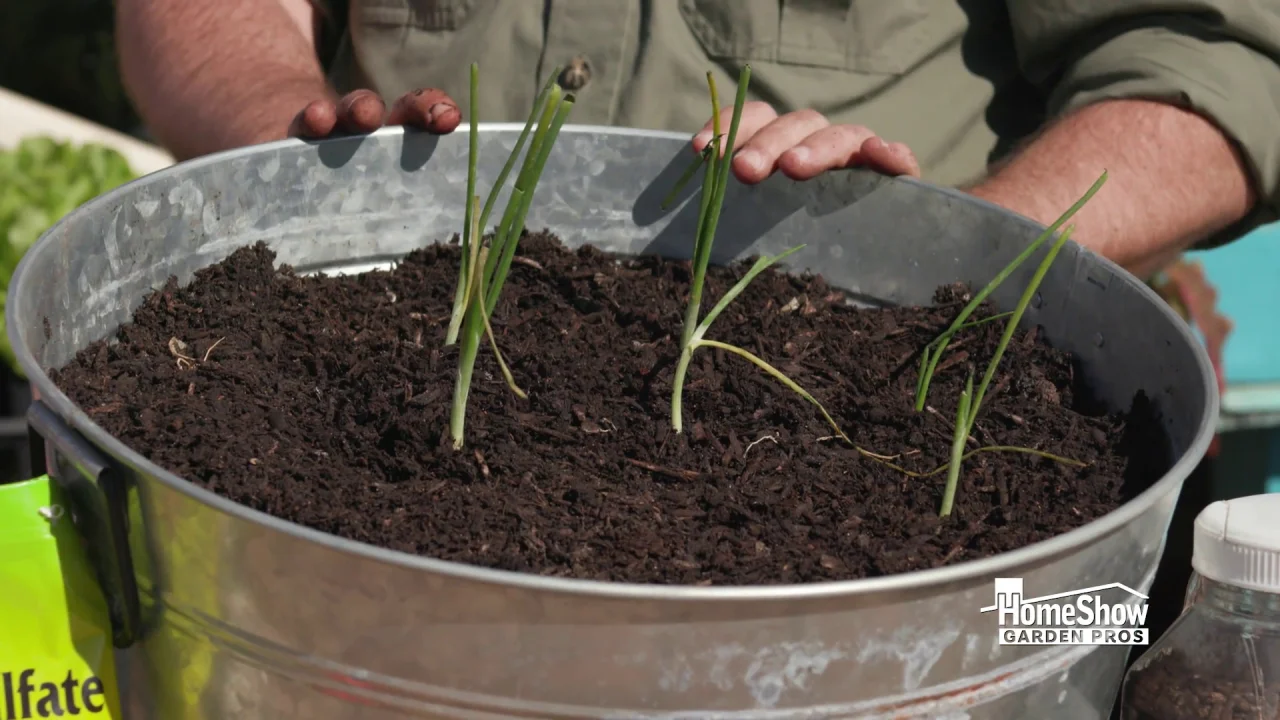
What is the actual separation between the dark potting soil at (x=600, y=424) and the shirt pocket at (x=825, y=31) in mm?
474

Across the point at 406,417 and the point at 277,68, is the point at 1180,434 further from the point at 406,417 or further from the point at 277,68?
the point at 277,68

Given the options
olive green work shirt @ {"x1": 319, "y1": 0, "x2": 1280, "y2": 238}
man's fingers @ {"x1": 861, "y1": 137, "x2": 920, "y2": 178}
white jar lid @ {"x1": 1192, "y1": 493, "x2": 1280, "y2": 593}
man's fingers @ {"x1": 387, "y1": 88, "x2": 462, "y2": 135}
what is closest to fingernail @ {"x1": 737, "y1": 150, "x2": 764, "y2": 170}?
man's fingers @ {"x1": 861, "y1": 137, "x2": 920, "y2": 178}

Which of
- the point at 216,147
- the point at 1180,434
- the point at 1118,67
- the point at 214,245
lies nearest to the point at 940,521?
the point at 1180,434

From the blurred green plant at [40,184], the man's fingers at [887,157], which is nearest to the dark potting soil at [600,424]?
the man's fingers at [887,157]

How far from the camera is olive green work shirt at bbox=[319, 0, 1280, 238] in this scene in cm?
151

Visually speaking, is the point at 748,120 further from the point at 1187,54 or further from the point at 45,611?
the point at 45,611

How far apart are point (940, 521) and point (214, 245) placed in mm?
726

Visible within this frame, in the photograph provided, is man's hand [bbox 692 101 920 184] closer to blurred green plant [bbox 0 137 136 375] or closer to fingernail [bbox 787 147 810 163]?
fingernail [bbox 787 147 810 163]

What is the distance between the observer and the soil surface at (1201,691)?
2.76ft

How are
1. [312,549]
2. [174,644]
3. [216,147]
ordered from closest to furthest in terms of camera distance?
[312,549] < [174,644] < [216,147]

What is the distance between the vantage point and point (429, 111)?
45.4 inches

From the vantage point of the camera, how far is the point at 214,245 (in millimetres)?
1105

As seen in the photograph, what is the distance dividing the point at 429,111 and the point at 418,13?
52cm

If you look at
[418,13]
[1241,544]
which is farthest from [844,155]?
[418,13]
